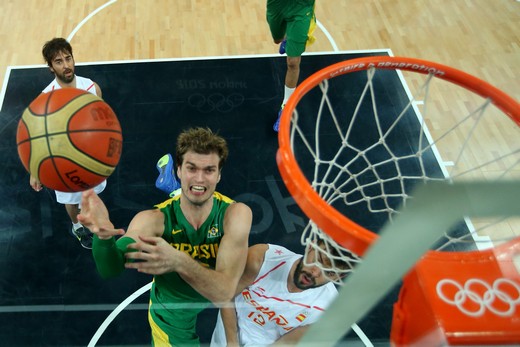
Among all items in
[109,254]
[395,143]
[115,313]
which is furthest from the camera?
[395,143]

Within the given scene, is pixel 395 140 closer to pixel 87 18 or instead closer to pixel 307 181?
pixel 307 181

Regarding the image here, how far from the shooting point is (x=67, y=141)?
2482 millimetres

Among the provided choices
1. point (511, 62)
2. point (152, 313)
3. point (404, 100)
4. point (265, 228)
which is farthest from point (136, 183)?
point (511, 62)

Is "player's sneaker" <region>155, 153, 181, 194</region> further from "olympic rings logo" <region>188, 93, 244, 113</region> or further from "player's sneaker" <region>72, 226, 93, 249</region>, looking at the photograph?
"olympic rings logo" <region>188, 93, 244, 113</region>

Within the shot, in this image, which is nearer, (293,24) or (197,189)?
(197,189)

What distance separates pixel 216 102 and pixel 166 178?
3.20 feet

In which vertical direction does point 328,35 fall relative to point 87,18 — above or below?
below

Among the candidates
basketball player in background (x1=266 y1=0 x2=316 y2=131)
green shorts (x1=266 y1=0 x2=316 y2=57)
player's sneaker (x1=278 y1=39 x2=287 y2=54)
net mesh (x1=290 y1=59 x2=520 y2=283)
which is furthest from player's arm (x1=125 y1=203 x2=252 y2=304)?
player's sneaker (x1=278 y1=39 x2=287 y2=54)

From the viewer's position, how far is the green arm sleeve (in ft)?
7.46

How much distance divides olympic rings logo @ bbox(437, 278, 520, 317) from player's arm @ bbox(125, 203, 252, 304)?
1.15 metres

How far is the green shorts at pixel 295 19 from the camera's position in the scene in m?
4.05

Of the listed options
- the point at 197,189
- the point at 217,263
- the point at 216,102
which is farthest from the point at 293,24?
the point at 217,263

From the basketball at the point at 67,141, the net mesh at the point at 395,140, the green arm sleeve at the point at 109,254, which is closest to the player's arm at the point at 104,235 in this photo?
the green arm sleeve at the point at 109,254

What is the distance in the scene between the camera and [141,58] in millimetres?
5012
